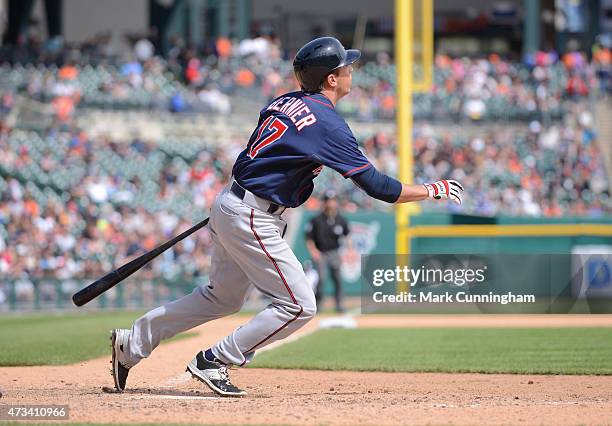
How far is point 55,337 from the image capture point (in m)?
11.1

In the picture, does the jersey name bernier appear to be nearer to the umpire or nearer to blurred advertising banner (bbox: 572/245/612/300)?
blurred advertising banner (bbox: 572/245/612/300)

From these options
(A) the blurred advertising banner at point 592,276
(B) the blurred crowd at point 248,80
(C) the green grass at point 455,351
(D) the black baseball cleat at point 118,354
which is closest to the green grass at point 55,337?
(C) the green grass at point 455,351

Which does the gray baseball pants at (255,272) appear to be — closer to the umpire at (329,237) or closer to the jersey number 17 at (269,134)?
the jersey number 17 at (269,134)

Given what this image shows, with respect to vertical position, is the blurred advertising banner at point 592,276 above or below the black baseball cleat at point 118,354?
below

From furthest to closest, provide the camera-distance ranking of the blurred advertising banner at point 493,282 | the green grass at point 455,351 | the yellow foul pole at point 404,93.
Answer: the yellow foul pole at point 404,93
the blurred advertising banner at point 493,282
the green grass at point 455,351

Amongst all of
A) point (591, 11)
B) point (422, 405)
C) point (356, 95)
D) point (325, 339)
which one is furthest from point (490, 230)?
point (591, 11)

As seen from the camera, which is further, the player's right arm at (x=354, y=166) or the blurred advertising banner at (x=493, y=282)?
the blurred advertising banner at (x=493, y=282)

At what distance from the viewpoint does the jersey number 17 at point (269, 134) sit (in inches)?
225

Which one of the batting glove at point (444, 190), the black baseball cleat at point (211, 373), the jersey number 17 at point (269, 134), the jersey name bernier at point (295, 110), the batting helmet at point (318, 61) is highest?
the batting helmet at point (318, 61)

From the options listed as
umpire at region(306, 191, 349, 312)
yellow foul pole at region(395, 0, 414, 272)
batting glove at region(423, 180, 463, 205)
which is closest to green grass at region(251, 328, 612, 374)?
batting glove at region(423, 180, 463, 205)

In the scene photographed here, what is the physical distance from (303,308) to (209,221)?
0.74 m

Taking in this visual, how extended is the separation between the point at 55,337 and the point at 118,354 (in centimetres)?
526

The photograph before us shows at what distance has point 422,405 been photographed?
5.62 meters

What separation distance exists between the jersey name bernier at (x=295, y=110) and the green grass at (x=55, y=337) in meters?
3.45
